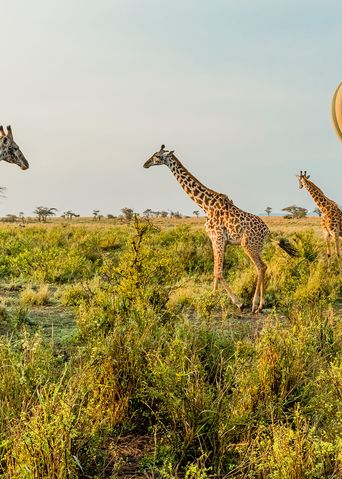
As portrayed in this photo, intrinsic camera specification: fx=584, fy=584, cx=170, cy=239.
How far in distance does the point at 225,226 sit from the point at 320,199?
5667mm

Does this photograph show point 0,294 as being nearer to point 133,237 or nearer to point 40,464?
point 133,237

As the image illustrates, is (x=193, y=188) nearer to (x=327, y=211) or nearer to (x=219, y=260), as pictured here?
(x=219, y=260)

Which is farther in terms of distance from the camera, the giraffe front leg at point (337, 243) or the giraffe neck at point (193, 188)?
the giraffe front leg at point (337, 243)

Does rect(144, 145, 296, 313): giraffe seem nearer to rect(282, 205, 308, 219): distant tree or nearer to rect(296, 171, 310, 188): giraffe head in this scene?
rect(296, 171, 310, 188): giraffe head

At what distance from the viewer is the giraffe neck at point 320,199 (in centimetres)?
1461

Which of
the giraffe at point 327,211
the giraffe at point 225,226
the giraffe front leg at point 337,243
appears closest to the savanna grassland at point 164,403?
the giraffe at point 225,226

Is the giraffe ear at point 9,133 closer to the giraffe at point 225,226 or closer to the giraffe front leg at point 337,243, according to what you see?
the giraffe at point 225,226

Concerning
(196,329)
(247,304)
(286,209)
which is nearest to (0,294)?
(247,304)

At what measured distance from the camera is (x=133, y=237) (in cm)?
745

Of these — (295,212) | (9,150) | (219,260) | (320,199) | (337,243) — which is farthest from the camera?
(295,212)

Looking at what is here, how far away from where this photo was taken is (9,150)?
28.4ft

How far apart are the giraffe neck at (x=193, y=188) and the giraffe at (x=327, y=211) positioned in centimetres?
466

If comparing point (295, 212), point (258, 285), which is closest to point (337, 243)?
point (258, 285)

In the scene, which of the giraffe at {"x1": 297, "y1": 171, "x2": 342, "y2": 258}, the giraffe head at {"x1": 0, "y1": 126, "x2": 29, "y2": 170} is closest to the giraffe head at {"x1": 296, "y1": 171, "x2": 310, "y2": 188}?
the giraffe at {"x1": 297, "y1": 171, "x2": 342, "y2": 258}
